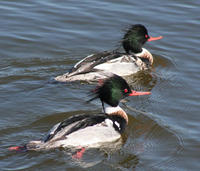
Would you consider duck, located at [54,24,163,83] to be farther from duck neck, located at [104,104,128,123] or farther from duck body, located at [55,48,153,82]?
duck neck, located at [104,104,128,123]

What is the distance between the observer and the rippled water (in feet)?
26.1

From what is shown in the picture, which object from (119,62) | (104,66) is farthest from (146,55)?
(104,66)

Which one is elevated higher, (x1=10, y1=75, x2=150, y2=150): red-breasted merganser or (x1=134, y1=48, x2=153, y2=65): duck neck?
(x1=134, y1=48, x2=153, y2=65): duck neck

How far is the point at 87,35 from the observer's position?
12.9 m

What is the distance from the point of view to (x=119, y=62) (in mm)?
11664

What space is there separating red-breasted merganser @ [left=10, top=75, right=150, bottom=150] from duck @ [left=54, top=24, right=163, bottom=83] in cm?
209

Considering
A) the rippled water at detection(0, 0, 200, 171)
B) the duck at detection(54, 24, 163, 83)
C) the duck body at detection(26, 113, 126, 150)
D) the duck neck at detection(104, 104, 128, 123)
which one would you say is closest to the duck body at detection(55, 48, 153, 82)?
the duck at detection(54, 24, 163, 83)

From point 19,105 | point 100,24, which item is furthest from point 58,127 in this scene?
point 100,24

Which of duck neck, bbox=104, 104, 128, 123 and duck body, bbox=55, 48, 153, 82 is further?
duck body, bbox=55, 48, 153, 82

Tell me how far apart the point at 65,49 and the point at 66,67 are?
2.82 ft

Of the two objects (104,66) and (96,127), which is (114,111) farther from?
(104,66)

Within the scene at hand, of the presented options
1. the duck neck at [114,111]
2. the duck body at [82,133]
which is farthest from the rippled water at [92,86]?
the duck neck at [114,111]

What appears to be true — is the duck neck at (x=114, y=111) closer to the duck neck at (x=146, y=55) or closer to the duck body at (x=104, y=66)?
the duck body at (x=104, y=66)

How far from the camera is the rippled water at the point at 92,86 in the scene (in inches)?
313
